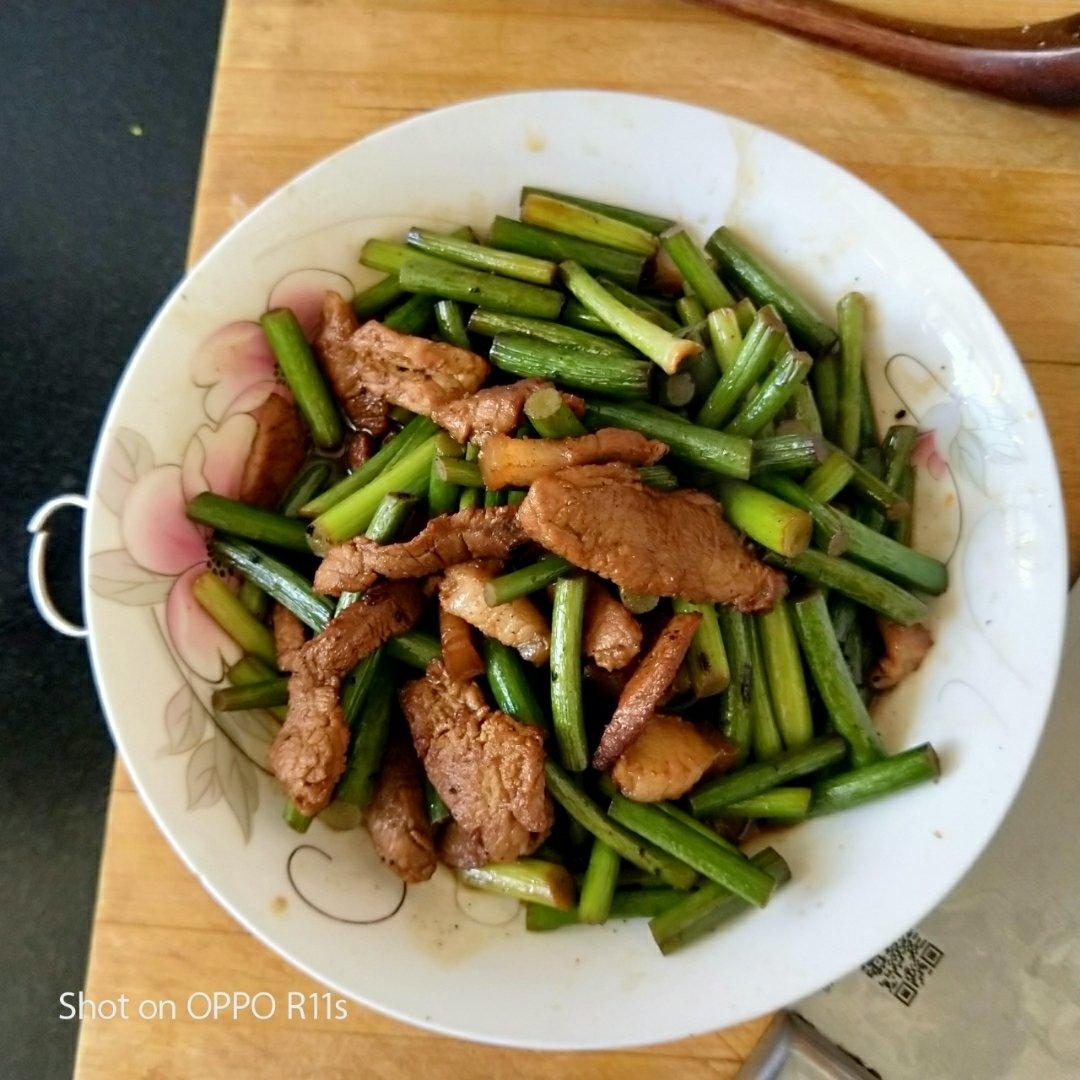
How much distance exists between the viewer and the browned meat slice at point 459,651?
161cm

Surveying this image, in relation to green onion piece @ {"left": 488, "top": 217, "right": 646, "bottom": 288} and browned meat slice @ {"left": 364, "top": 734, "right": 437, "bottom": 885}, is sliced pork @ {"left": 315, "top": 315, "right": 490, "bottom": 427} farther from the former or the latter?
browned meat slice @ {"left": 364, "top": 734, "right": 437, "bottom": 885}

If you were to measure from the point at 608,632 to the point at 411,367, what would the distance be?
0.62 metres

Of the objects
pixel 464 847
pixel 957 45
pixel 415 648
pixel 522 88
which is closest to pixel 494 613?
pixel 415 648

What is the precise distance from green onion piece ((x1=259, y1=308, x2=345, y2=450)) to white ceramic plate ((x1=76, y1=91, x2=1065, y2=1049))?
49 mm

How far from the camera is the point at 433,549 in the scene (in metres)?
1.59

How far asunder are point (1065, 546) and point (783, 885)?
757mm

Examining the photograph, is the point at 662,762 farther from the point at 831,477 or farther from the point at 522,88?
the point at 522,88

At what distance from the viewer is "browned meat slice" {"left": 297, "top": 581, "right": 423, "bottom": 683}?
1573 millimetres

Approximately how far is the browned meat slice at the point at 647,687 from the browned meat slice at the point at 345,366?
0.71m

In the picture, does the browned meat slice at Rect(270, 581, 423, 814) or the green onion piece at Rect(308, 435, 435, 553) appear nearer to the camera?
the browned meat slice at Rect(270, 581, 423, 814)

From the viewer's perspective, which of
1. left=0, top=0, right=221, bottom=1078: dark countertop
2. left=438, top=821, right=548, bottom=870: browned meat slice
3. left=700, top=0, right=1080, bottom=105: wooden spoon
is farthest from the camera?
left=0, top=0, right=221, bottom=1078: dark countertop

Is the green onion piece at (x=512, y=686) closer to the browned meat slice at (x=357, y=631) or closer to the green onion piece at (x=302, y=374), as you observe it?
the browned meat slice at (x=357, y=631)

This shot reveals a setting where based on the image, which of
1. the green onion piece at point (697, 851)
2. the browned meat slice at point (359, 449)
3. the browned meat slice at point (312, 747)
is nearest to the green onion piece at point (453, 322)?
the browned meat slice at point (359, 449)

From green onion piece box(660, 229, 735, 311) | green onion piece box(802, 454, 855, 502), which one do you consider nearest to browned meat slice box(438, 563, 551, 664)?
green onion piece box(802, 454, 855, 502)
